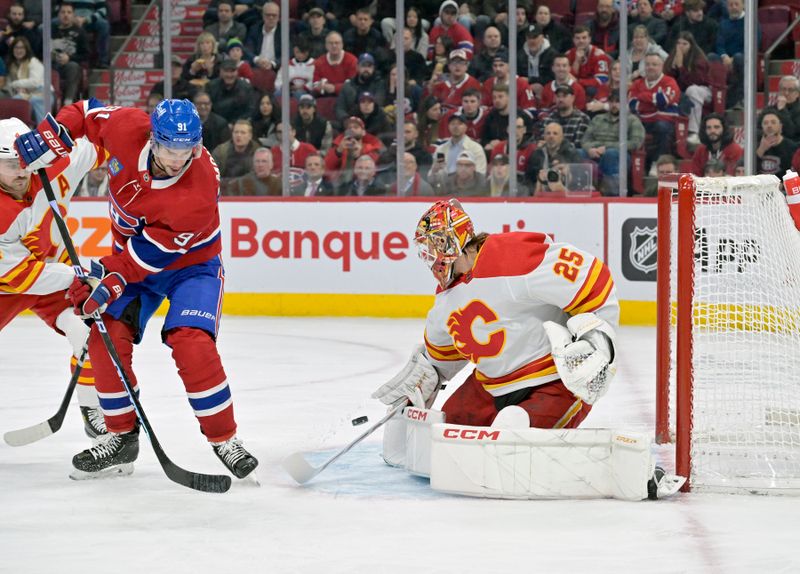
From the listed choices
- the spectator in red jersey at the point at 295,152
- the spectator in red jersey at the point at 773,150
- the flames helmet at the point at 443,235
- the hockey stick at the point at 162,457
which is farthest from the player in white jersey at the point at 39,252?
the spectator in red jersey at the point at 773,150

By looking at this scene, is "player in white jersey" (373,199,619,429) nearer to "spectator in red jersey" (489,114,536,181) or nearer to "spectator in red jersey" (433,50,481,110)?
"spectator in red jersey" (489,114,536,181)

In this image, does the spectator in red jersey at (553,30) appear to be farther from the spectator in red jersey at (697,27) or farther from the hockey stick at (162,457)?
the hockey stick at (162,457)

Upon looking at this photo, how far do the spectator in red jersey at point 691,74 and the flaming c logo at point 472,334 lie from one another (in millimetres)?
4484

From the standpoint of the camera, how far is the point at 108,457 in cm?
363

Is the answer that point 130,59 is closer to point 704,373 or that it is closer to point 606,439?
point 704,373

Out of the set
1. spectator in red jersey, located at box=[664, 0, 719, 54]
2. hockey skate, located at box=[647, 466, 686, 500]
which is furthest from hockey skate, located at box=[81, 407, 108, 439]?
spectator in red jersey, located at box=[664, 0, 719, 54]

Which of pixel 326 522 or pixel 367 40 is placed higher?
pixel 367 40

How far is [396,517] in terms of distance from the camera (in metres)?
3.12

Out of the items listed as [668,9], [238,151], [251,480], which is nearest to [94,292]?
[251,480]

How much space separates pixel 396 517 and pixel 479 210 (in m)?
4.83

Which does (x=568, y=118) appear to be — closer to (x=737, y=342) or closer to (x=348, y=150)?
(x=348, y=150)

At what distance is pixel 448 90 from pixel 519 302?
4.73 meters

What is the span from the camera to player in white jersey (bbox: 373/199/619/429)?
10.8ft

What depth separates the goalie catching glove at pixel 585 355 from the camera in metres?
3.25
